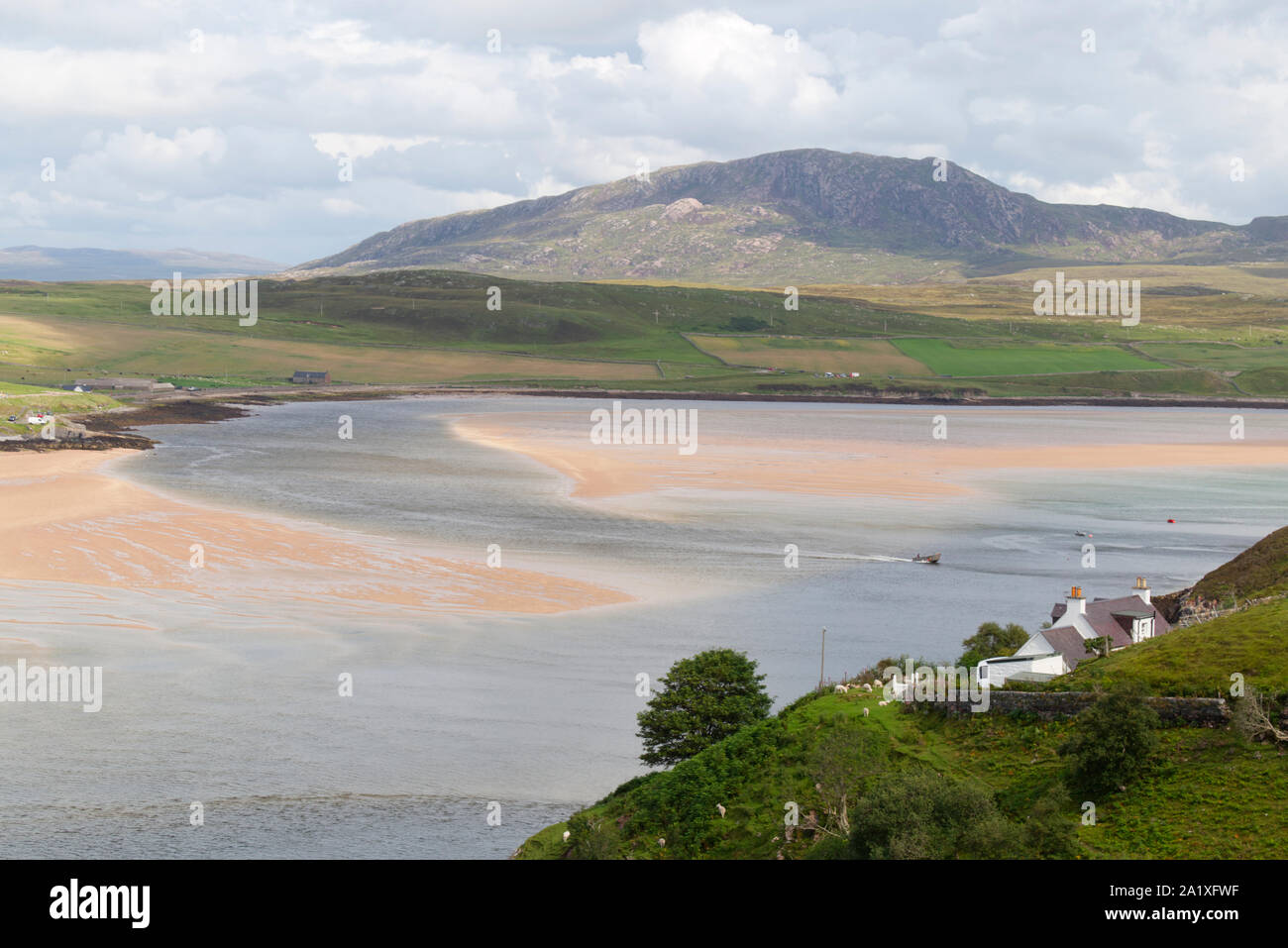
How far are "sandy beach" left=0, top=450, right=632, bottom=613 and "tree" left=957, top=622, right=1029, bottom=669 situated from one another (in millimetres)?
18820

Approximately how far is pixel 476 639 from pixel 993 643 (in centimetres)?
1969

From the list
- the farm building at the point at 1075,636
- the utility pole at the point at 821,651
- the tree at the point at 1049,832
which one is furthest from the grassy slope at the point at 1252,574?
the tree at the point at 1049,832

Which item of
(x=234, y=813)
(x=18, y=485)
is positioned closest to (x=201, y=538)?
(x=18, y=485)

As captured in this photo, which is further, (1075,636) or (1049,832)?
(1075,636)

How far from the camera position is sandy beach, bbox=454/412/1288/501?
302 ft

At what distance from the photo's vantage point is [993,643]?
124 feet

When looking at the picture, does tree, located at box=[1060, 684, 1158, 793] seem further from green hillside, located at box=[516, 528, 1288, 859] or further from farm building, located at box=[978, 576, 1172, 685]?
farm building, located at box=[978, 576, 1172, 685]

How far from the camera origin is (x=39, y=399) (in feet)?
412

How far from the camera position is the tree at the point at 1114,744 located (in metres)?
21.8

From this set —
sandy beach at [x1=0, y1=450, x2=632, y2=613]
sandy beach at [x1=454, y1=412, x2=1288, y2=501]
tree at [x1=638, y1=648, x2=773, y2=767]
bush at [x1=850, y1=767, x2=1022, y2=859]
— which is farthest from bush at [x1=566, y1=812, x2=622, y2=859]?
sandy beach at [x1=454, y1=412, x2=1288, y2=501]

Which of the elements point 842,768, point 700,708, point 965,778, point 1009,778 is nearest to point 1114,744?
point 1009,778

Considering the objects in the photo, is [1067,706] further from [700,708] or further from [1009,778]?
[700,708]

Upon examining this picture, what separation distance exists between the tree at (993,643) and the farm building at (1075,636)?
1.31 metres
